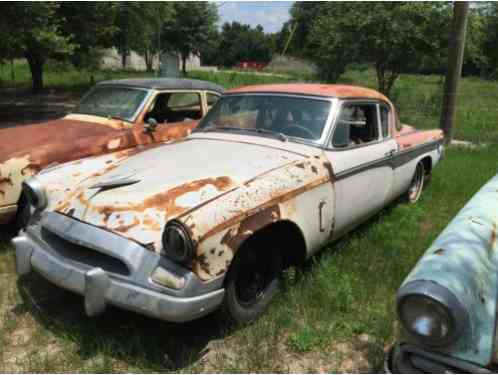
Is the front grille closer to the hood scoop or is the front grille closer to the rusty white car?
the hood scoop

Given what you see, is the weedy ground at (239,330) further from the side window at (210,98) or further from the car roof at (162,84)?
the side window at (210,98)

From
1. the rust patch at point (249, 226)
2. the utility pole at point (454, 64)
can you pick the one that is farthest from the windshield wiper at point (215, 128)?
the utility pole at point (454, 64)

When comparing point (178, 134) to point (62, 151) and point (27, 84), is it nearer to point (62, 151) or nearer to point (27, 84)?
point (62, 151)

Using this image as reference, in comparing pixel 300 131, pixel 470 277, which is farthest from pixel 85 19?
pixel 470 277

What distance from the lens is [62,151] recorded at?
463 centimetres

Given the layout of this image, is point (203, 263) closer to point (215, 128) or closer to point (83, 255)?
point (83, 255)

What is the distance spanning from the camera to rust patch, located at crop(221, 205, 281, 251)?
265 centimetres

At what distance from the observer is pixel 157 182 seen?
3.07 metres

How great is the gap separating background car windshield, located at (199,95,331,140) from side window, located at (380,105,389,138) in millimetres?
994

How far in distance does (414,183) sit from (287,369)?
394 centimetres

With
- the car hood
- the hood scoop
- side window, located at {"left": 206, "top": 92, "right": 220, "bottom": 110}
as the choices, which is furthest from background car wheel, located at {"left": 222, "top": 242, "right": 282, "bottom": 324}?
side window, located at {"left": 206, "top": 92, "right": 220, "bottom": 110}

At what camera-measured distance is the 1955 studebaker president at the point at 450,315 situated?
70.7 inches

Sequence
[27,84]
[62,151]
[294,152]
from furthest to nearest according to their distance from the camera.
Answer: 1. [27,84]
2. [62,151]
3. [294,152]

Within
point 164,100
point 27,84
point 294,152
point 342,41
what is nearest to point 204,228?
point 294,152
